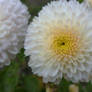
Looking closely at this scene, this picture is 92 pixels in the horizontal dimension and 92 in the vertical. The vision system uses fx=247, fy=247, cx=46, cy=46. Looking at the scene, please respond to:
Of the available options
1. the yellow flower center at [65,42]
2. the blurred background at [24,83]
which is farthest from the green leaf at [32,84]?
the yellow flower center at [65,42]

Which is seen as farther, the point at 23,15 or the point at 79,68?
the point at 23,15

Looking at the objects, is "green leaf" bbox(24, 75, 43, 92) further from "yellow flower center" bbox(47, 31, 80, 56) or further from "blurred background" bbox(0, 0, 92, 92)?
"yellow flower center" bbox(47, 31, 80, 56)

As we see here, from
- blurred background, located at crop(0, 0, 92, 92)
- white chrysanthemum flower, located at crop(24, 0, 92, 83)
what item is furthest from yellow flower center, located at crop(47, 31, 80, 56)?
blurred background, located at crop(0, 0, 92, 92)

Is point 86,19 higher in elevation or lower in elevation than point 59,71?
higher

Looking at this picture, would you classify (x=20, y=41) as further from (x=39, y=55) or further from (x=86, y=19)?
(x=86, y=19)

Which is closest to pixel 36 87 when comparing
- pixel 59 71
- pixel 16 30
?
pixel 59 71

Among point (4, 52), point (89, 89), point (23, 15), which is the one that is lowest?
point (89, 89)

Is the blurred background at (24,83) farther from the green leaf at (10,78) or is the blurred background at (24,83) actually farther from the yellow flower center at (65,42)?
the yellow flower center at (65,42)

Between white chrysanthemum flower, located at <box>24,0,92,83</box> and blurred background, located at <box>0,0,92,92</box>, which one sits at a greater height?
white chrysanthemum flower, located at <box>24,0,92,83</box>
